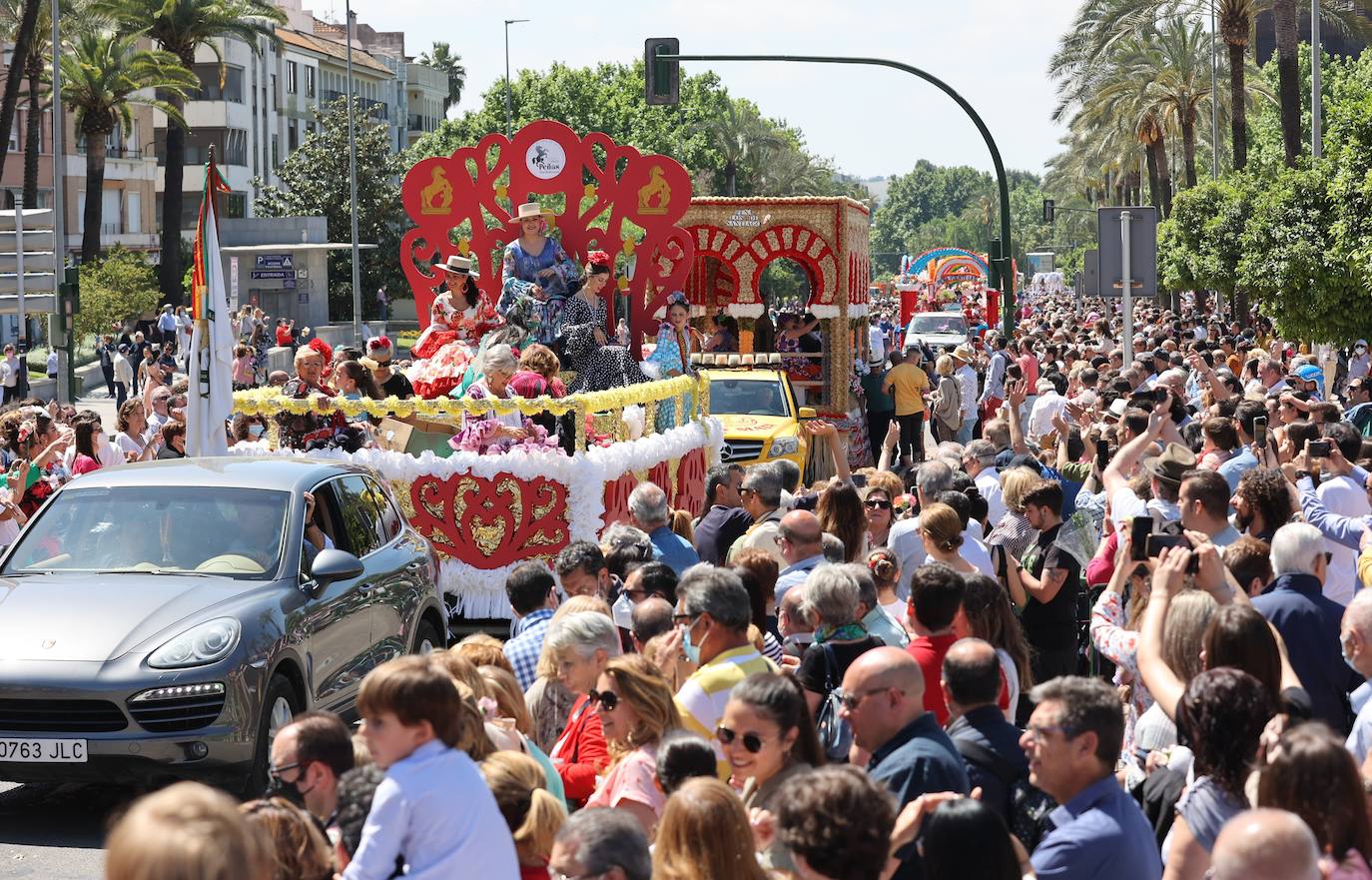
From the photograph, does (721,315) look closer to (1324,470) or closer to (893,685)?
(1324,470)

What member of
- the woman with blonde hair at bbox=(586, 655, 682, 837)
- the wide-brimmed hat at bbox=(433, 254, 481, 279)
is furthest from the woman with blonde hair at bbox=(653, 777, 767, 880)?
the wide-brimmed hat at bbox=(433, 254, 481, 279)

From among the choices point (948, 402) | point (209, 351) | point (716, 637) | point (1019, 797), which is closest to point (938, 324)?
point (948, 402)

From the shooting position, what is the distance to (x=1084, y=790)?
15.4ft

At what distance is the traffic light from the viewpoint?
982 inches

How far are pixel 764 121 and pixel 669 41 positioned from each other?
60736 millimetres

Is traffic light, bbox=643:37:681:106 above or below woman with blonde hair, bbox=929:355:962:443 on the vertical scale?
above

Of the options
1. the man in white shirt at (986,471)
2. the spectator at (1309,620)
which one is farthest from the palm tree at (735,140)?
the spectator at (1309,620)

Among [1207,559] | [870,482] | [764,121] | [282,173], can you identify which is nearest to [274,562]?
[870,482]

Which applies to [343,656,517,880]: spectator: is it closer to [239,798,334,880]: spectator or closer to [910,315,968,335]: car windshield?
[239,798,334,880]: spectator

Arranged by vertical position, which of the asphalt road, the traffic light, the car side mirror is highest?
the traffic light

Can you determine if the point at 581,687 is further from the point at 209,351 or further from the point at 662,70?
the point at 662,70

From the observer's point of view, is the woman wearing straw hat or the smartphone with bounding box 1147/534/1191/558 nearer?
the smartphone with bounding box 1147/534/1191/558

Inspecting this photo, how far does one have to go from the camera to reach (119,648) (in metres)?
7.84

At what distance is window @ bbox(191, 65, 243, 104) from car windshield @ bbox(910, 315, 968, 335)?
4612 centimetres
